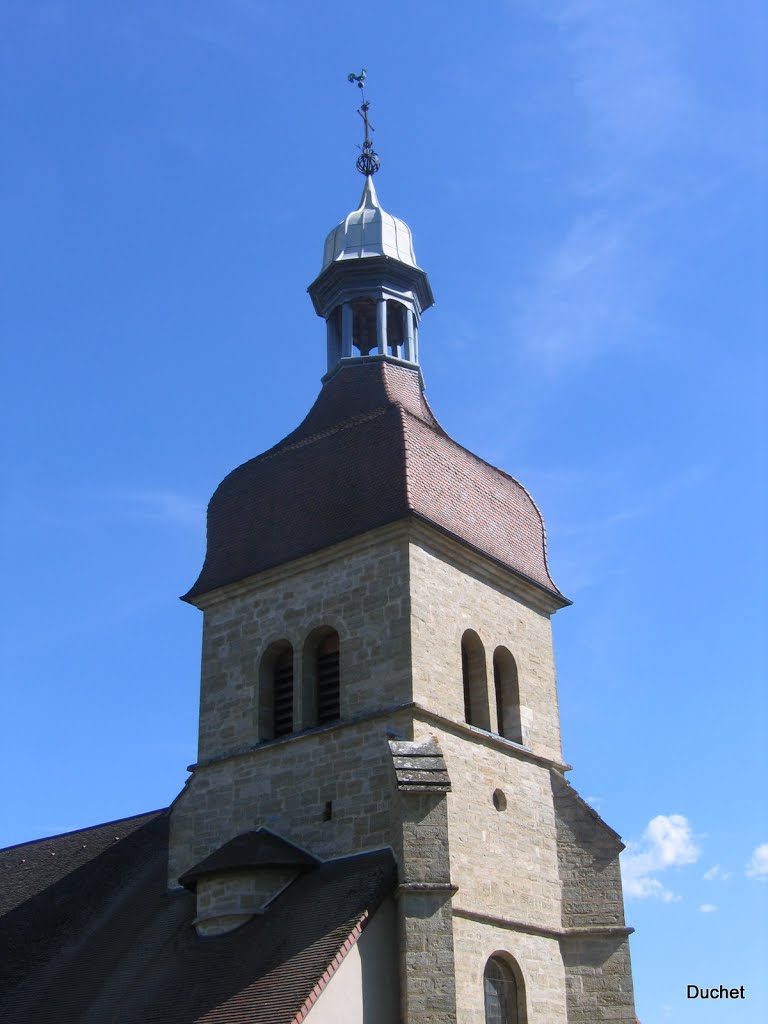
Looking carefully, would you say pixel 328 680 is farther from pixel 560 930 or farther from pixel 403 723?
pixel 560 930

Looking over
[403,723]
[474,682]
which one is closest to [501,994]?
[403,723]

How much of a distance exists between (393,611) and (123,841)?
267 inches

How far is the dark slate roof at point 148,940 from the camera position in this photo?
1327 centimetres

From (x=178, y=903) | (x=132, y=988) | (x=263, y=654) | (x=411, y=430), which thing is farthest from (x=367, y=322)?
(x=132, y=988)

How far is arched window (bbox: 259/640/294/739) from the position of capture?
17.1 meters

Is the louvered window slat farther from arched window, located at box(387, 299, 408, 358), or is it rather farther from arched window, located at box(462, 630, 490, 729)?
arched window, located at box(387, 299, 408, 358)

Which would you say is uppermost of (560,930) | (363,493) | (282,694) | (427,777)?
(363,493)

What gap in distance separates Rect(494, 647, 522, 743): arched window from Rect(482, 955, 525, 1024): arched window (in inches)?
124

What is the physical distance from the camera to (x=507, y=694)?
17.5 metres

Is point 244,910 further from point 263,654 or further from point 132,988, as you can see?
point 263,654

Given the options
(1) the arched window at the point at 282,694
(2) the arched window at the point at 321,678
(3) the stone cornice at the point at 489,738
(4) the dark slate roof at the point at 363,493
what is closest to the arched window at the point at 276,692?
(1) the arched window at the point at 282,694

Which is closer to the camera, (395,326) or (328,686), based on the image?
(328,686)

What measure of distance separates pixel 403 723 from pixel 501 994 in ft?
10.7

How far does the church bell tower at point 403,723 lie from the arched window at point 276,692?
32 mm
